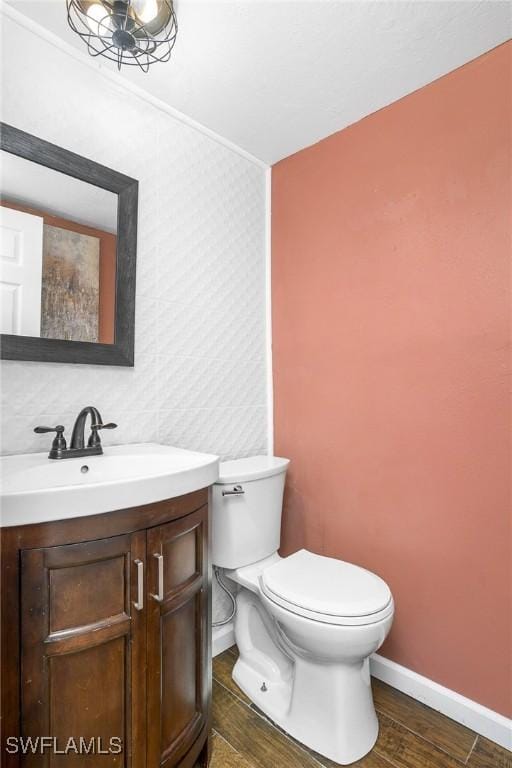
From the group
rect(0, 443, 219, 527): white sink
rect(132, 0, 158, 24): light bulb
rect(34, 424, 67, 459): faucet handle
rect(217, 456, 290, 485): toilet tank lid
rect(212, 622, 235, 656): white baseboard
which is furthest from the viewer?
rect(212, 622, 235, 656): white baseboard

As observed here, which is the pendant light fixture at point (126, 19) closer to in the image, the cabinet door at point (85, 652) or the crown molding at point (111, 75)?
the crown molding at point (111, 75)

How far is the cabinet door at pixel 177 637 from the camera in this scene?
1003 mm

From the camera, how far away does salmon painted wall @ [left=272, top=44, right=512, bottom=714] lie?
138 cm

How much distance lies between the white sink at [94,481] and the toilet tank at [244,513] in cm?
31

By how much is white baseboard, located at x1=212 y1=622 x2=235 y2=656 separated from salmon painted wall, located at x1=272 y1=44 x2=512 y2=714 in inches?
17.6

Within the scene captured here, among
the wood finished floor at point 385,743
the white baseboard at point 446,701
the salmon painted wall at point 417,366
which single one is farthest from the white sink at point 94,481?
the white baseboard at point 446,701

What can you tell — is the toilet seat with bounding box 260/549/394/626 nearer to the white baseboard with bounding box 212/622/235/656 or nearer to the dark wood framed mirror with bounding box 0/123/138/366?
the white baseboard with bounding box 212/622/235/656

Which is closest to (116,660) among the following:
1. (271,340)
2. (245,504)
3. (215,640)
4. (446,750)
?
(245,504)

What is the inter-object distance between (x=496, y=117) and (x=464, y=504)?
1348 millimetres

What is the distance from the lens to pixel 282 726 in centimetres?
138

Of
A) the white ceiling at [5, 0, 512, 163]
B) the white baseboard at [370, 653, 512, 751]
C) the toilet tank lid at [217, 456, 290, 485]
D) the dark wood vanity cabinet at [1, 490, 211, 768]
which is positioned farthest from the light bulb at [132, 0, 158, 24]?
the white baseboard at [370, 653, 512, 751]

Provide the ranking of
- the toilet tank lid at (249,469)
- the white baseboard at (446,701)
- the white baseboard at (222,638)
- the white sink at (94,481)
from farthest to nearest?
the white baseboard at (222,638) → the toilet tank lid at (249,469) → the white baseboard at (446,701) → the white sink at (94,481)

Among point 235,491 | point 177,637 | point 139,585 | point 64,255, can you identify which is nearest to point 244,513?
point 235,491

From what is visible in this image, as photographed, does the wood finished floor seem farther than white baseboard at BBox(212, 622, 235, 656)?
No
